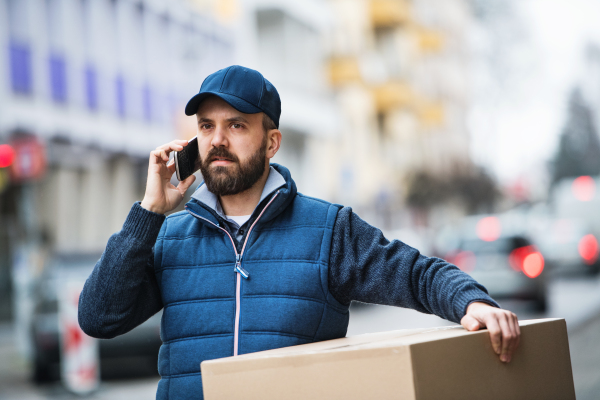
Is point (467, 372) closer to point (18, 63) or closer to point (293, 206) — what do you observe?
point (293, 206)

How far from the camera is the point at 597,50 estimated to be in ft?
174

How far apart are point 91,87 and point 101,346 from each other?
976 cm

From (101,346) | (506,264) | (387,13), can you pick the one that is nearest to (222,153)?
(101,346)

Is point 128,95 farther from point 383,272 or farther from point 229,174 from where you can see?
point 383,272

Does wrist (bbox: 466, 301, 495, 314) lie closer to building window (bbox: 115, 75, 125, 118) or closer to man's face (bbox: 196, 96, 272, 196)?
man's face (bbox: 196, 96, 272, 196)

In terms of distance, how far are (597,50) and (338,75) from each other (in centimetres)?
2898

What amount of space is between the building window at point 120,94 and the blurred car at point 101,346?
9446 mm

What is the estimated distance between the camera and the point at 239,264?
271 centimetres

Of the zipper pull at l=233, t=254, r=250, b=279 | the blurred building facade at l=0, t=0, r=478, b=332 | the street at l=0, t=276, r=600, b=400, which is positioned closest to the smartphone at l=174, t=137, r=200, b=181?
the zipper pull at l=233, t=254, r=250, b=279

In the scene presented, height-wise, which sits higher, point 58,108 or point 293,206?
point 58,108

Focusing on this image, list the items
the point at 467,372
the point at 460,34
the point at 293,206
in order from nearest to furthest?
1. the point at 467,372
2. the point at 293,206
3. the point at 460,34

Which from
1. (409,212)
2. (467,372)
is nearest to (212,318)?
(467,372)

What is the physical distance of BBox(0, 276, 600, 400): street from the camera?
8688 mm

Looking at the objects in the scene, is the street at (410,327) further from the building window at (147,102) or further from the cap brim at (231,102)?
the building window at (147,102)
